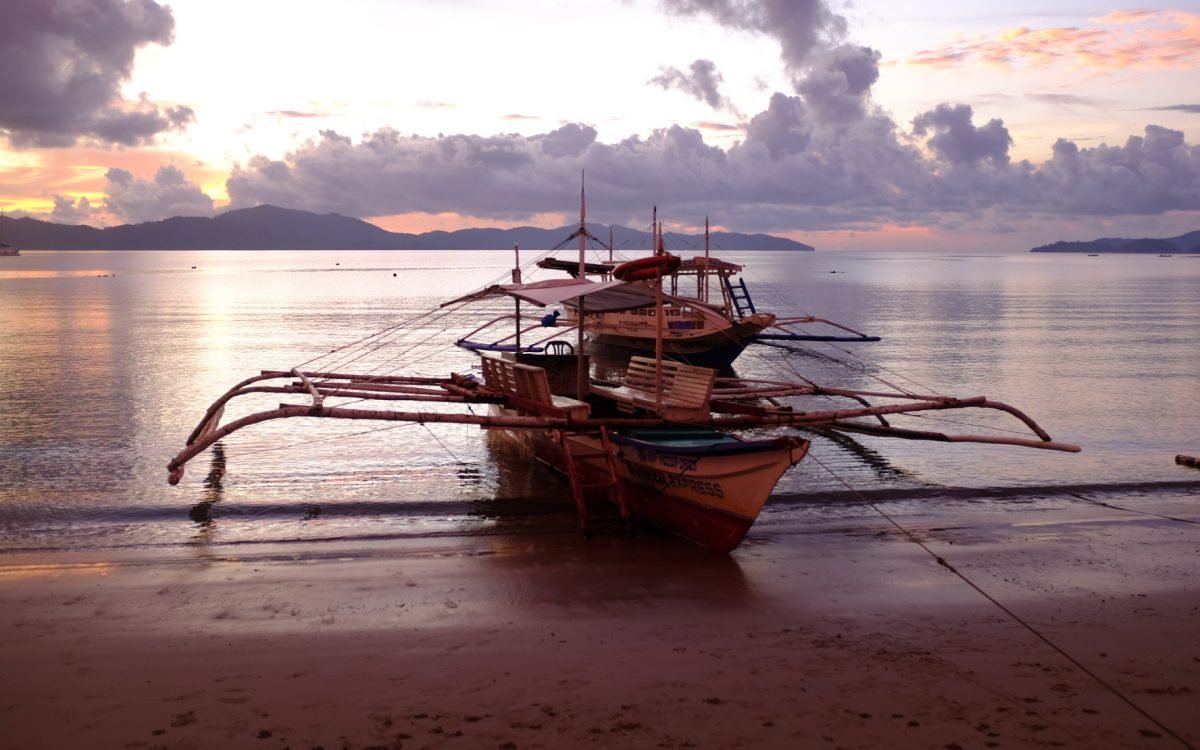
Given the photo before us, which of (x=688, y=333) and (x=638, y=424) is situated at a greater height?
(x=638, y=424)

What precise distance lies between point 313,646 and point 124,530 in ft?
19.0

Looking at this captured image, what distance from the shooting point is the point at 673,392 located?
13.5m

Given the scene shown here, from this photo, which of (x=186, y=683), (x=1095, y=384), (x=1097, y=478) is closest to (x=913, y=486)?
(x=1097, y=478)

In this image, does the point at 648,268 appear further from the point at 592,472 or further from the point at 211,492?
the point at 211,492

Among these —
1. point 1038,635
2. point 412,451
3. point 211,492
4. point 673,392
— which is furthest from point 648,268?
point 211,492

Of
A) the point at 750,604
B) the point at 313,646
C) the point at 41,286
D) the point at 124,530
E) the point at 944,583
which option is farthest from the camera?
the point at 41,286

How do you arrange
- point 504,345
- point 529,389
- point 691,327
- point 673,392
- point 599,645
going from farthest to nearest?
point 504,345, point 691,327, point 529,389, point 673,392, point 599,645

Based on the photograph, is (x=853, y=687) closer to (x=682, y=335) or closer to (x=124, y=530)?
(x=124, y=530)

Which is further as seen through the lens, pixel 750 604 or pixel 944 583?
pixel 944 583

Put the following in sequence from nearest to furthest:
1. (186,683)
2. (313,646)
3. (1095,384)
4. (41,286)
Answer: (186,683)
(313,646)
(1095,384)
(41,286)

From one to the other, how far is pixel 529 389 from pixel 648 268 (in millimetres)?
3025

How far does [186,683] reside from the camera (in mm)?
7312

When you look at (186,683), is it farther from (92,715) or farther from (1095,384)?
(1095,384)

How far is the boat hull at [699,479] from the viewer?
10438mm
